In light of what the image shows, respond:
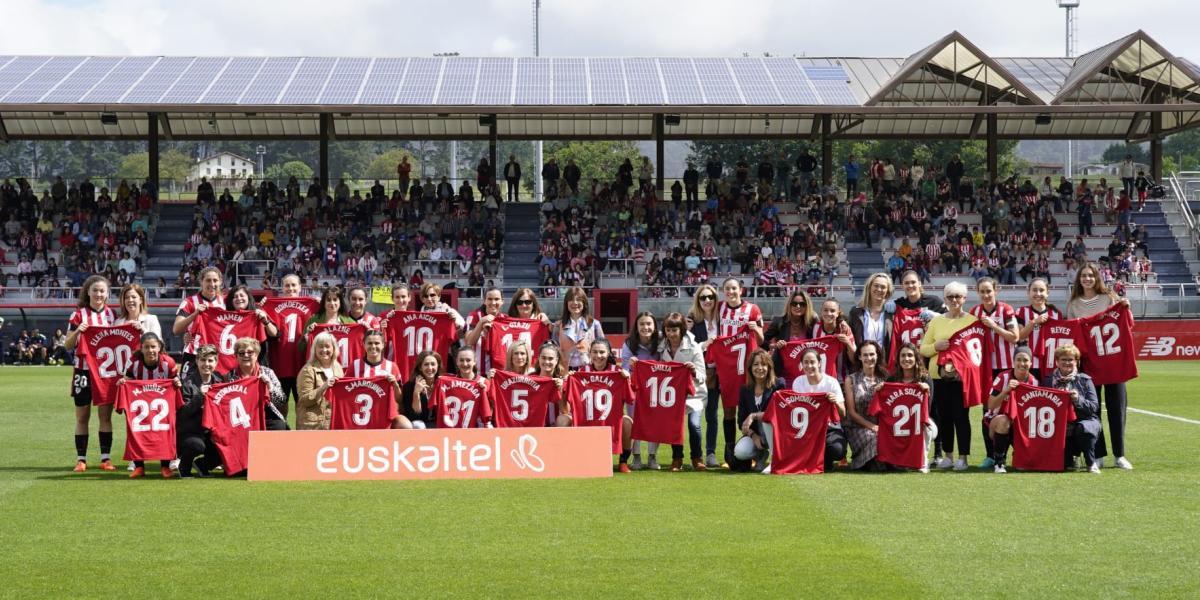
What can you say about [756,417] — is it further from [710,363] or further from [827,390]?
[710,363]

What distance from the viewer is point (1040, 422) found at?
12.4m

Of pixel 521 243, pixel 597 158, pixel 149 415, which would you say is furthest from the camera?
pixel 597 158

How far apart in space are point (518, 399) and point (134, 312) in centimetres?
355

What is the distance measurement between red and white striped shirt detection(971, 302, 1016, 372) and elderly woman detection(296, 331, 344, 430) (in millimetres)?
5786

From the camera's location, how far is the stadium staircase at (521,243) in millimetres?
37469

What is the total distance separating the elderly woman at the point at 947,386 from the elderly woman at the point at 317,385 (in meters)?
5.27

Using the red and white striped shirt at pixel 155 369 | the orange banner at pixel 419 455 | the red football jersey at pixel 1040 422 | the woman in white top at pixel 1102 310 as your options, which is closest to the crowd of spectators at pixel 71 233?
the red and white striped shirt at pixel 155 369

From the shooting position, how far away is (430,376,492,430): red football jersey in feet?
40.9

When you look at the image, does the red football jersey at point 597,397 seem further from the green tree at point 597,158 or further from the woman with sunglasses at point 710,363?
the green tree at point 597,158

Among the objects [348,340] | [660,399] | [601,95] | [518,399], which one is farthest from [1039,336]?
[601,95]

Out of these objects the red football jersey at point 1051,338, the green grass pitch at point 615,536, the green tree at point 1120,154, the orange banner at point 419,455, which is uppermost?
the green tree at point 1120,154

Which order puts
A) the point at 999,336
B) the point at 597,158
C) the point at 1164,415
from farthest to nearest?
the point at 597,158 → the point at 1164,415 → the point at 999,336

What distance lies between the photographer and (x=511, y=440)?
475 inches

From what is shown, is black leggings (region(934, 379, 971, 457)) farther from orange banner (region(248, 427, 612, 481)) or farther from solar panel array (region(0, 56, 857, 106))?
solar panel array (region(0, 56, 857, 106))
